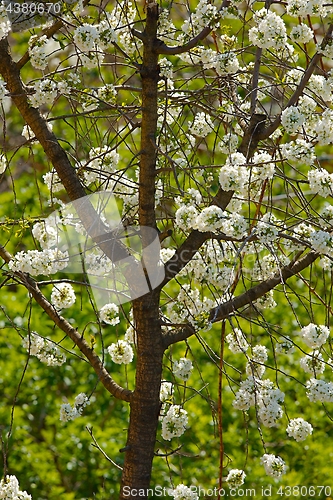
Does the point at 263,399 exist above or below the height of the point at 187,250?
below

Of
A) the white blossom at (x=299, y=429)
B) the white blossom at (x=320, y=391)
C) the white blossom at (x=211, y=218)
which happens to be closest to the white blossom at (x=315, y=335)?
the white blossom at (x=320, y=391)

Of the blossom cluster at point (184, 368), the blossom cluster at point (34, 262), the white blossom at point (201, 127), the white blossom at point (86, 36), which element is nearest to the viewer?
the white blossom at point (86, 36)

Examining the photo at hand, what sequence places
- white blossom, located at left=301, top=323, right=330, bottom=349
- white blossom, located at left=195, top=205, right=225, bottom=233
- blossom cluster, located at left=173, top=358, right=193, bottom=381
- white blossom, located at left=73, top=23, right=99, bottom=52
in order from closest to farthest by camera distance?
1. white blossom, located at left=195, top=205, right=225, bottom=233
2. white blossom, located at left=73, top=23, right=99, bottom=52
3. white blossom, located at left=301, top=323, right=330, bottom=349
4. blossom cluster, located at left=173, top=358, right=193, bottom=381

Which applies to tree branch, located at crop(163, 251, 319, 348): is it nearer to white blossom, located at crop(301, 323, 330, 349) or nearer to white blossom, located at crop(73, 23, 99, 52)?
white blossom, located at crop(301, 323, 330, 349)

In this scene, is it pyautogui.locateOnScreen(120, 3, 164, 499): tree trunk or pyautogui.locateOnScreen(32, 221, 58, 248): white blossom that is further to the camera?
pyautogui.locateOnScreen(32, 221, 58, 248): white blossom

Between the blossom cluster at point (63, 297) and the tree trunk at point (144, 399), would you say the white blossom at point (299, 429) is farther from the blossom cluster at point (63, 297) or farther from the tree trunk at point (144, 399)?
the blossom cluster at point (63, 297)

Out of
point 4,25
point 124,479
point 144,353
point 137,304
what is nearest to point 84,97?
point 4,25

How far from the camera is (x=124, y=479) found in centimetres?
179

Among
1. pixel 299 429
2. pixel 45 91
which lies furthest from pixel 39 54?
pixel 299 429

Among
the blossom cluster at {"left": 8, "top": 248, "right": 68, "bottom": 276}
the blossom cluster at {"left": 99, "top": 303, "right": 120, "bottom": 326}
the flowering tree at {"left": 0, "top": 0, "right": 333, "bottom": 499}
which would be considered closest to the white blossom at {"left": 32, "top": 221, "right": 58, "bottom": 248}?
the flowering tree at {"left": 0, "top": 0, "right": 333, "bottom": 499}

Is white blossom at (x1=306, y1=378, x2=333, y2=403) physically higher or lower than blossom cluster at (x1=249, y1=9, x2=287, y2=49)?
lower

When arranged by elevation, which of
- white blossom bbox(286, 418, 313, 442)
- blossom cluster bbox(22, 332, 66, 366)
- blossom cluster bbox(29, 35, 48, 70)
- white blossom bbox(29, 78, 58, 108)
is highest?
blossom cluster bbox(29, 35, 48, 70)

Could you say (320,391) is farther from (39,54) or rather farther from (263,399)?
(39,54)

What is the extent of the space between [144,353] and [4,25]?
2.81 ft
